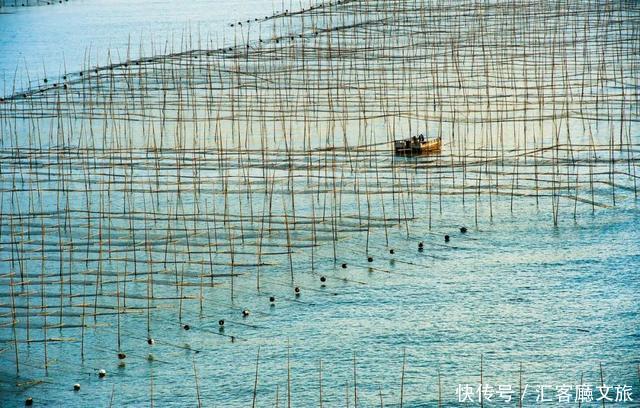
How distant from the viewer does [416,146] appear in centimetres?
1103

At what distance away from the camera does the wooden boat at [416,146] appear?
435 inches

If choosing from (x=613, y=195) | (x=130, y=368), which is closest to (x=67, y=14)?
(x=613, y=195)

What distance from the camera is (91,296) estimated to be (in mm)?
8203

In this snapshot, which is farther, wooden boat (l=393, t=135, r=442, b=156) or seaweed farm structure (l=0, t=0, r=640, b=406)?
wooden boat (l=393, t=135, r=442, b=156)

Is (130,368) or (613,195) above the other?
(613,195)

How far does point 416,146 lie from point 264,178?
4.71 feet

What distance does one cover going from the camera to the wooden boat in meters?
11.0

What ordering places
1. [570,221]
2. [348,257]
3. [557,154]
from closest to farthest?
[348,257] < [570,221] < [557,154]

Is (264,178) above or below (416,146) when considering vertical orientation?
below

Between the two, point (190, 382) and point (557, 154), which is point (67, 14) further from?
point (190, 382)

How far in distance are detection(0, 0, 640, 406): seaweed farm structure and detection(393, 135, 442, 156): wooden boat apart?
3.8 inches

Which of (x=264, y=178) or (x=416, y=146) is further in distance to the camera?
(x=416, y=146)

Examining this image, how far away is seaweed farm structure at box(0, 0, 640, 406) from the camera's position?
25.7ft

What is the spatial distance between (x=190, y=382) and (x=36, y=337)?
122 cm
